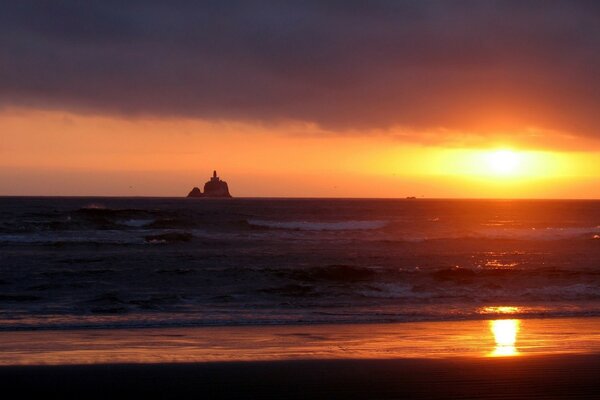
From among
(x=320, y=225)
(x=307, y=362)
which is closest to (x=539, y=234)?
(x=320, y=225)

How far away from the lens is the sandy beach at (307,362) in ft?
24.4

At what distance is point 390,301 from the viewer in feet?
55.9

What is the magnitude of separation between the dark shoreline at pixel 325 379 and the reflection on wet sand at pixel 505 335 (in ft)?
1.83

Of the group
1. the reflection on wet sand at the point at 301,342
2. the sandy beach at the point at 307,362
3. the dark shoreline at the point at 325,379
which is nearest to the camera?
the dark shoreline at the point at 325,379

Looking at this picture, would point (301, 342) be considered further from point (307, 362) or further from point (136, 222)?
point (136, 222)

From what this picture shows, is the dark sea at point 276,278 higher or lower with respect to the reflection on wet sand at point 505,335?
lower

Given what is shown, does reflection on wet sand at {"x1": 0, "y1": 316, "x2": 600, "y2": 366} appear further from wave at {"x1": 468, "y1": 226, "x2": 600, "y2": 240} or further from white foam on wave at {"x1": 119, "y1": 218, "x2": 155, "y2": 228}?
white foam on wave at {"x1": 119, "y1": 218, "x2": 155, "y2": 228}

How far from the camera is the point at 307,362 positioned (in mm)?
8836

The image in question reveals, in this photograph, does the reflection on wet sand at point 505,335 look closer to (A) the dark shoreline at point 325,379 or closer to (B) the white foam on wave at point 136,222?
(A) the dark shoreline at point 325,379

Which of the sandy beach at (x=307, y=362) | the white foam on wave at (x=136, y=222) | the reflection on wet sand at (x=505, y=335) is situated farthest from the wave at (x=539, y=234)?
the sandy beach at (x=307, y=362)

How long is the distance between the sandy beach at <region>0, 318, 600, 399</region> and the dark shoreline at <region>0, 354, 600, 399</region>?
0.04ft

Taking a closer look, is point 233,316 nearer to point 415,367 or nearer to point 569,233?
point 415,367

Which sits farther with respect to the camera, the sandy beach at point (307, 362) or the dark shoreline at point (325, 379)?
the sandy beach at point (307, 362)

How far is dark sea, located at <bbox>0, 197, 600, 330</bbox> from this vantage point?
47.1 feet
